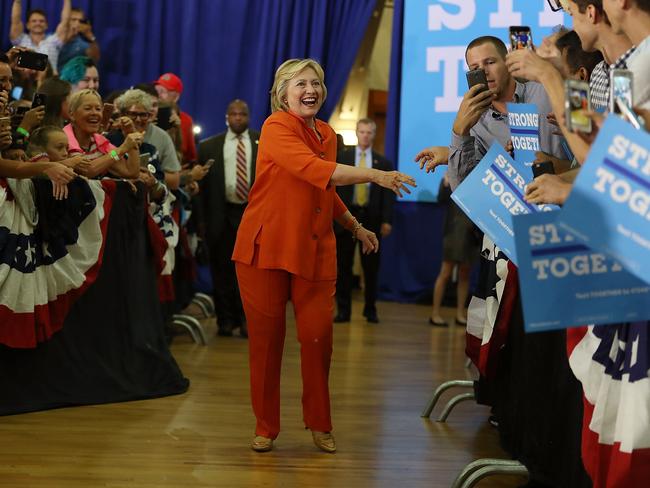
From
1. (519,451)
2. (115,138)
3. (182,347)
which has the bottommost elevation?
(182,347)

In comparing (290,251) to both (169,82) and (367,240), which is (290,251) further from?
(169,82)

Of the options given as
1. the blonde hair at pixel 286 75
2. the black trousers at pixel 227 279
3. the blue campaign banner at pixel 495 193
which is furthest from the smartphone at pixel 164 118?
the blue campaign banner at pixel 495 193

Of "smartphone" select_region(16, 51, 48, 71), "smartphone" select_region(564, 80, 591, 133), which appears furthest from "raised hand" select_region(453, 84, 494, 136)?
"smartphone" select_region(16, 51, 48, 71)

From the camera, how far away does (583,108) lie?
2.04 m

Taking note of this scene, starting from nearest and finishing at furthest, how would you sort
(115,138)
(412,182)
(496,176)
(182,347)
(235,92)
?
(496,176), (412,182), (115,138), (182,347), (235,92)

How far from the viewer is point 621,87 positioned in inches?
79.6

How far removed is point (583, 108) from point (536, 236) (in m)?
0.28

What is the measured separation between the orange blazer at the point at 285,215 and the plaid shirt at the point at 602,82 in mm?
1460

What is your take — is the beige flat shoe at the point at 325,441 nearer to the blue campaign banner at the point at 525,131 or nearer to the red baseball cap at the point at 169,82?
the blue campaign banner at the point at 525,131

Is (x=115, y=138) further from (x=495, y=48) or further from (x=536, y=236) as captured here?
(x=536, y=236)

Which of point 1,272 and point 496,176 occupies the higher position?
point 496,176

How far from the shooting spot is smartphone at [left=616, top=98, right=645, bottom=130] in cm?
199

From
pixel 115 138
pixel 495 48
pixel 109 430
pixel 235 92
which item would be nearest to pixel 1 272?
pixel 109 430

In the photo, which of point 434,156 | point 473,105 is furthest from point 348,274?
point 473,105
